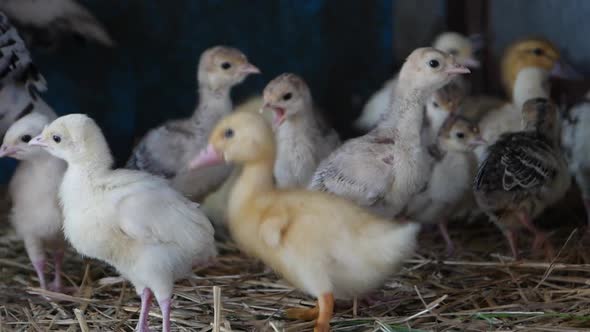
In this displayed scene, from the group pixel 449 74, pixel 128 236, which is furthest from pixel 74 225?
pixel 449 74

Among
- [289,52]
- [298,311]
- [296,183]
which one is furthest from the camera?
[289,52]

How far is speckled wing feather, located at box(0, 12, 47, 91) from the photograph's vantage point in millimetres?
3928

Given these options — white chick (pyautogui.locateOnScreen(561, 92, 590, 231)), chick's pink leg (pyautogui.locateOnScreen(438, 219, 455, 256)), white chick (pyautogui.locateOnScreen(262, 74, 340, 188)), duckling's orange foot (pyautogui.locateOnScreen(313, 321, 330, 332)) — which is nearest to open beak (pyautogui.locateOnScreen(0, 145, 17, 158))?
white chick (pyautogui.locateOnScreen(262, 74, 340, 188))

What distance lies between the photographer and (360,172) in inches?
129

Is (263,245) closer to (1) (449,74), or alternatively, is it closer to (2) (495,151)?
(1) (449,74)

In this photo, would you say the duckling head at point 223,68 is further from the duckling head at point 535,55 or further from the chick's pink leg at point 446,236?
the duckling head at point 535,55

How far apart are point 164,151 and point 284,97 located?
2.26ft

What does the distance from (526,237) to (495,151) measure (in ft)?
2.33

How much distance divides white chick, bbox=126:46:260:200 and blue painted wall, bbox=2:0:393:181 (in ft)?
3.02

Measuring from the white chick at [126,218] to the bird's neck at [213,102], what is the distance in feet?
3.58

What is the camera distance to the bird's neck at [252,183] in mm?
2994

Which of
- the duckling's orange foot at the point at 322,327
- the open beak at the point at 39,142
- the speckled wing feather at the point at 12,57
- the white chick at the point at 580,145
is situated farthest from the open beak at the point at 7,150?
the white chick at the point at 580,145

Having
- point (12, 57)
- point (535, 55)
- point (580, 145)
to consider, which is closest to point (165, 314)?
point (12, 57)

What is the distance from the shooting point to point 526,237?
4.35m
